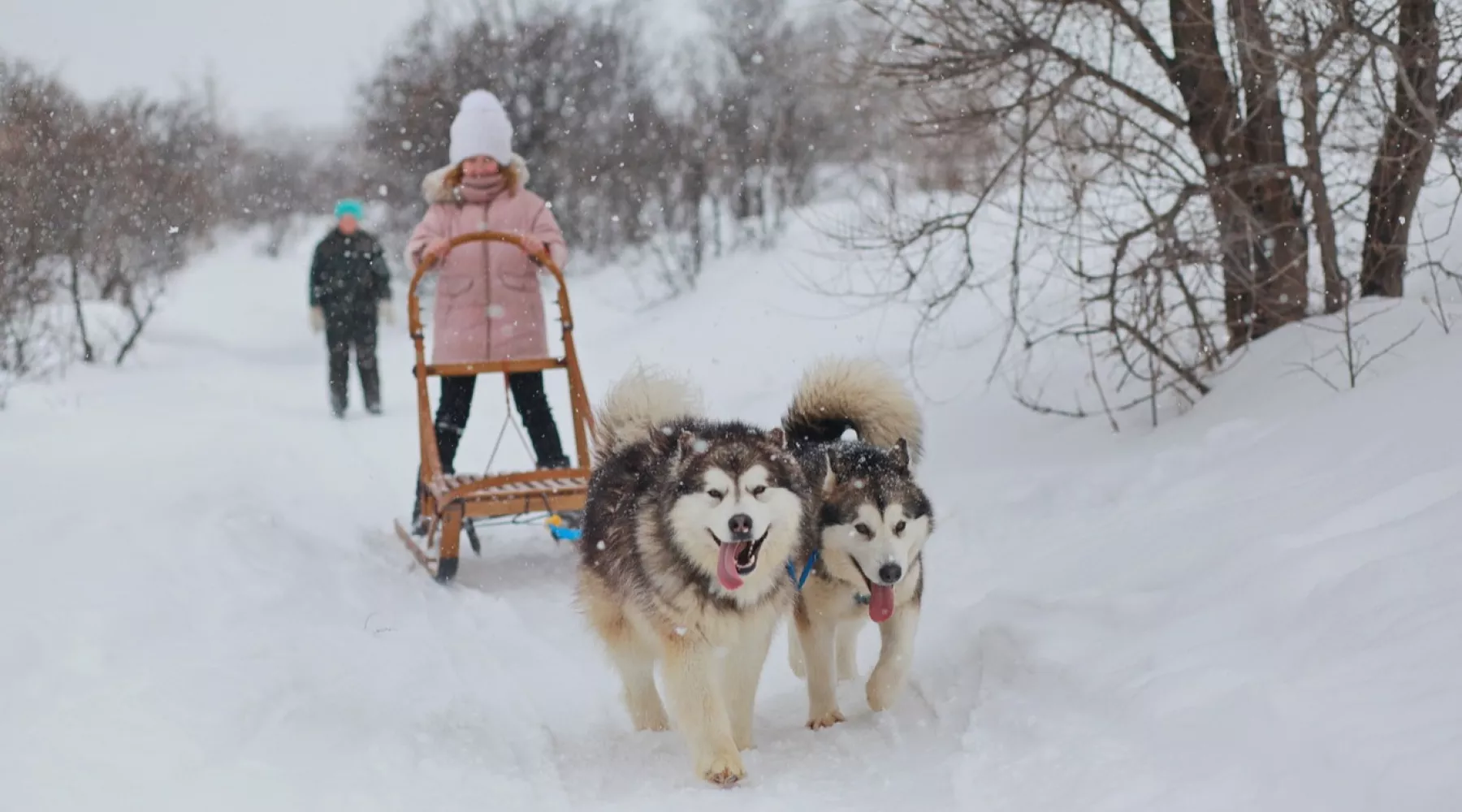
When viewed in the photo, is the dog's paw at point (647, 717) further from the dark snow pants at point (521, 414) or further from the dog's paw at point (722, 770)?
the dark snow pants at point (521, 414)

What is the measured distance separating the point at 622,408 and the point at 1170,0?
381cm

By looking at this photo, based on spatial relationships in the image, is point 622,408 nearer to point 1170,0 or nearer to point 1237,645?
point 1237,645

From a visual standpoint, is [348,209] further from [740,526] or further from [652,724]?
[740,526]

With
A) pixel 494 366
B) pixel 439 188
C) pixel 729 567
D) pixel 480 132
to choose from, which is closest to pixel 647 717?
pixel 729 567

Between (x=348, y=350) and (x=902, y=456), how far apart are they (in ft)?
26.5

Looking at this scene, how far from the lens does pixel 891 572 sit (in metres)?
3.50

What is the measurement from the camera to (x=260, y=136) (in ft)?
126

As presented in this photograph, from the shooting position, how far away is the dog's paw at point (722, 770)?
129 inches

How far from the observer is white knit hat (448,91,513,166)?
6.04 metres

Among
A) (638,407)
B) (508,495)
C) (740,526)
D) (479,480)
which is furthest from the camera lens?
(479,480)

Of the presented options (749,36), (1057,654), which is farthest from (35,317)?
(749,36)

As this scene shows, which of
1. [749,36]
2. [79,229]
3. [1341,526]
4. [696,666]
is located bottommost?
[696,666]

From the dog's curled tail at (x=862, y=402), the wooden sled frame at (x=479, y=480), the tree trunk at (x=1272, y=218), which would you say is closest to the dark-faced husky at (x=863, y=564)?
the dog's curled tail at (x=862, y=402)

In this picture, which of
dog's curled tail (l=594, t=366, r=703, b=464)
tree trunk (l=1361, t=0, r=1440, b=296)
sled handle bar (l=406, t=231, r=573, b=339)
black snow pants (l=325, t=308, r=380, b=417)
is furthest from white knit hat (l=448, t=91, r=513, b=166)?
black snow pants (l=325, t=308, r=380, b=417)
